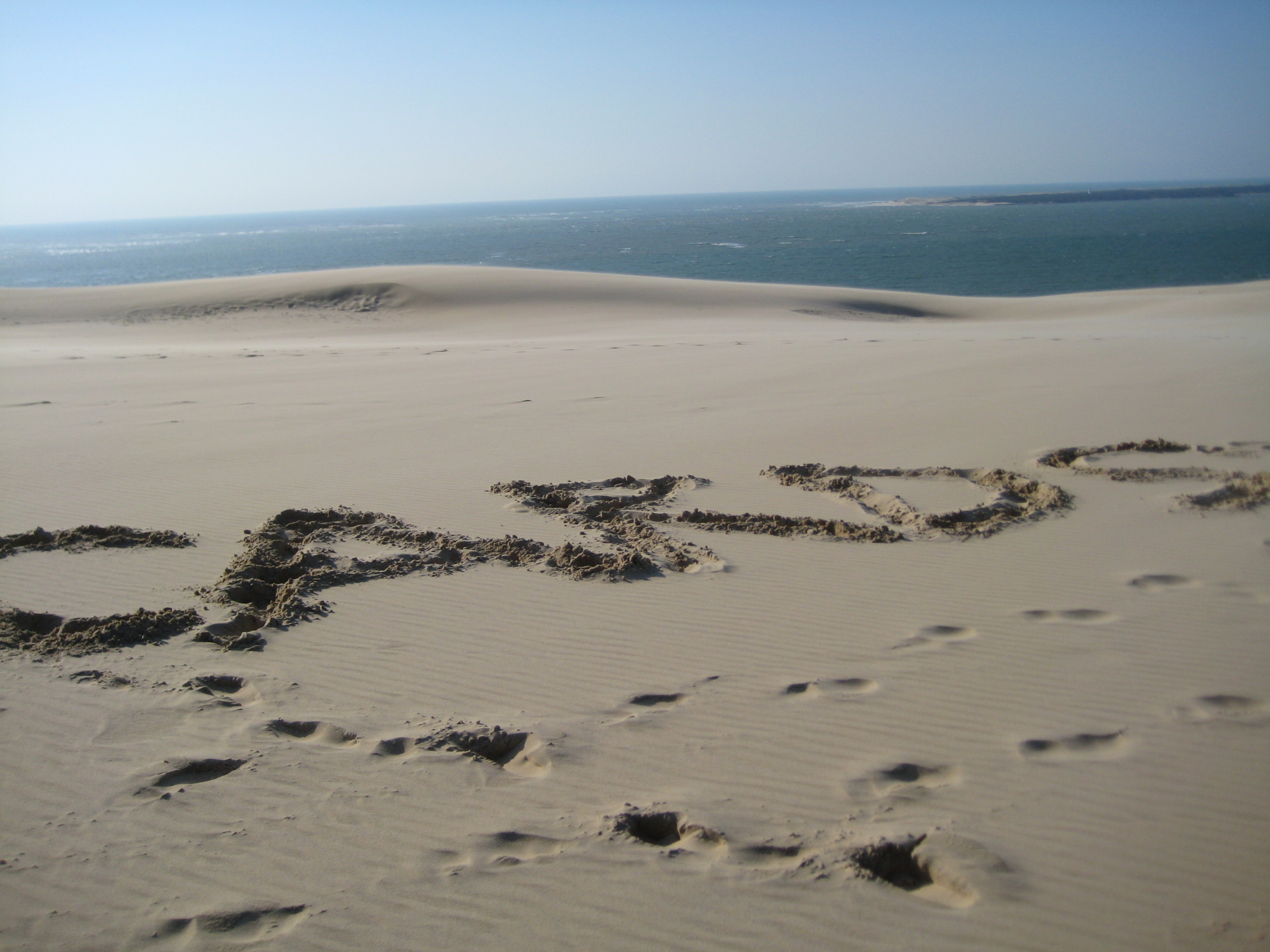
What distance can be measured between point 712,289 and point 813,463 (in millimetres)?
18338

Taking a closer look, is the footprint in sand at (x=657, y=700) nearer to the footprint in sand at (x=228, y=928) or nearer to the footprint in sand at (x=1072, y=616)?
the footprint in sand at (x=228, y=928)

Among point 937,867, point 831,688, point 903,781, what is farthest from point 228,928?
point 831,688

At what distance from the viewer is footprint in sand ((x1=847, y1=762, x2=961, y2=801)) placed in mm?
2867

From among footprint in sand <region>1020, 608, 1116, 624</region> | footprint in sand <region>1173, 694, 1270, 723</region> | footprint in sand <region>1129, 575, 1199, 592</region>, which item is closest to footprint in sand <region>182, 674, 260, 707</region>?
footprint in sand <region>1020, 608, 1116, 624</region>

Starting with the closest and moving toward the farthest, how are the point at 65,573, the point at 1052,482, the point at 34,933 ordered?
the point at 34,933
the point at 65,573
the point at 1052,482

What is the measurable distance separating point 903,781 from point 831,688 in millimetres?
649

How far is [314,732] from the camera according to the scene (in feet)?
10.8

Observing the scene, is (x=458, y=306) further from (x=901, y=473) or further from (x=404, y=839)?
(x=404, y=839)

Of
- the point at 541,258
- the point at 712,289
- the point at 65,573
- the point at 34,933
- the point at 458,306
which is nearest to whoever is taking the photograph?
the point at 34,933

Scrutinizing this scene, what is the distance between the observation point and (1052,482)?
20.6 ft

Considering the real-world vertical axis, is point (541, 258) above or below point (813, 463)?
above

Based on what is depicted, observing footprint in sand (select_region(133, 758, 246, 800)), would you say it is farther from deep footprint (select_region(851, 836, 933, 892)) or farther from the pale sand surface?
deep footprint (select_region(851, 836, 933, 892))

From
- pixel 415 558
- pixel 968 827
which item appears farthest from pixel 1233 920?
pixel 415 558

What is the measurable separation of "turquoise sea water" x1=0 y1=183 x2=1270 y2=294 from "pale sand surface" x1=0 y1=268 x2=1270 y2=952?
3228 cm
